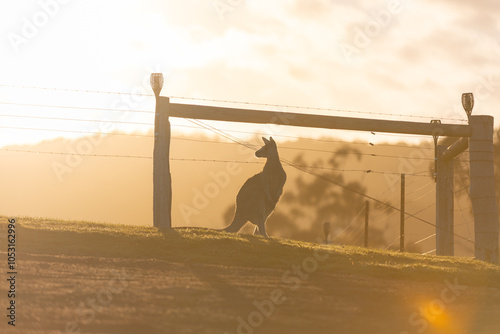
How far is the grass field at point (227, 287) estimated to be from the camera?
8.87 m

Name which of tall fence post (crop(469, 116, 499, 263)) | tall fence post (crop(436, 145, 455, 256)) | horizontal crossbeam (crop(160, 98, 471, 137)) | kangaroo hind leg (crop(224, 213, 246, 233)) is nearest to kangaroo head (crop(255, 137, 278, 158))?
horizontal crossbeam (crop(160, 98, 471, 137))

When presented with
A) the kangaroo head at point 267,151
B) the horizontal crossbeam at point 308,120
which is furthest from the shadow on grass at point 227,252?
the horizontal crossbeam at point 308,120

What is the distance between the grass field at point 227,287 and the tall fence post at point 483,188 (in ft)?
7.34

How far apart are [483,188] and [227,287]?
10.2 metres

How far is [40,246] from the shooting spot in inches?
551

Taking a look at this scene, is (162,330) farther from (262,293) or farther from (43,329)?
(262,293)

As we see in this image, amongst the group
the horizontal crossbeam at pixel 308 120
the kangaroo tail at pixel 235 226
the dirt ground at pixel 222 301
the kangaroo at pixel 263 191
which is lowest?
the dirt ground at pixel 222 301

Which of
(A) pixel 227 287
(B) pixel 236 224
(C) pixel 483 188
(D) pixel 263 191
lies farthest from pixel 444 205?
(A) pixel 227 287

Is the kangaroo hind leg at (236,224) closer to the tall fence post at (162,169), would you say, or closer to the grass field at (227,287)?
the grass field at (227,287)

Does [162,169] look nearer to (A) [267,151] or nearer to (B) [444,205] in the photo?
(A) [267,151]

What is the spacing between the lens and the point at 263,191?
1831 cm

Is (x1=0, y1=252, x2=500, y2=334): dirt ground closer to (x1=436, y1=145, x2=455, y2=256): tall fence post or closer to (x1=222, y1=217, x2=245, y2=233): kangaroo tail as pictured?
(x1=222, y1=217, x2=245, y2=233): kangaroo tail

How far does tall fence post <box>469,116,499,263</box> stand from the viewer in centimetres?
1870

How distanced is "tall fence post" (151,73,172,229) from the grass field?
76cm
